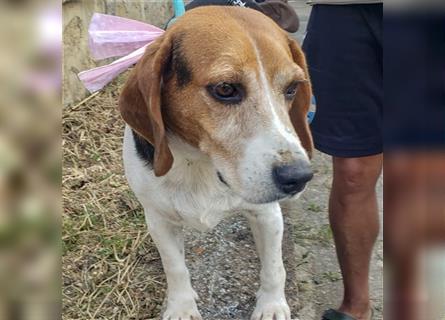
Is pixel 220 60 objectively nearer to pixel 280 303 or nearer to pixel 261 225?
pixel 261 225

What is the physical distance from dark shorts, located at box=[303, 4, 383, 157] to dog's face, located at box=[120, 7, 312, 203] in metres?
0.30

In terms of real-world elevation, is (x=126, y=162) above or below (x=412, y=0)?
below

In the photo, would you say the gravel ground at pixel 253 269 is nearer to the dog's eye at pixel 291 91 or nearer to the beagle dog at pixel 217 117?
the beagle dog at pixel 217 117

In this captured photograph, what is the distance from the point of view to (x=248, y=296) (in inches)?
118

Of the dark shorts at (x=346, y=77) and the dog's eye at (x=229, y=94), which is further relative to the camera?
the dark shorts at (x=346, y=77)

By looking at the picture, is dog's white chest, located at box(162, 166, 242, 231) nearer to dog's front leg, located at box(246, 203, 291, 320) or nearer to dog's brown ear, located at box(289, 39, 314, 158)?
dog's front leg, located at box(246, 203, 291, 320)

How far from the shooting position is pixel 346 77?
252 cm

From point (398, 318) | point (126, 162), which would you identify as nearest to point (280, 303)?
point (126, 162)

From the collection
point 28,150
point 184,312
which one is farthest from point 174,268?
point 28,150

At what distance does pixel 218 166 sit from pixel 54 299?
1514mm

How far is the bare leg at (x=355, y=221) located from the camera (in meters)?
2.69

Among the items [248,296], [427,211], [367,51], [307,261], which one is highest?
[427,211]

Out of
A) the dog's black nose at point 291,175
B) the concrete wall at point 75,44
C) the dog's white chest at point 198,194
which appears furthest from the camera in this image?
the concrete wall at point 75,44

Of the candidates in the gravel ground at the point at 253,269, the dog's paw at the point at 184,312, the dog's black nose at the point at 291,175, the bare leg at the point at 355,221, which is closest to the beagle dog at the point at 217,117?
the dog's black nose at the point at 291,175
